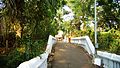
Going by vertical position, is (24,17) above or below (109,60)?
above

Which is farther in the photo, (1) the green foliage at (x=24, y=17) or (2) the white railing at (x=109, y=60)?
(1) the green foliage at (x=24, y=17)

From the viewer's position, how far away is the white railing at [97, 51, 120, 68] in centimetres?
1099

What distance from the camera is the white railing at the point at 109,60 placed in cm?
1099

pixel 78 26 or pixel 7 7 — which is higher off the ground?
pixel 7 7

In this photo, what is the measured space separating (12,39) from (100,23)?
506 inches

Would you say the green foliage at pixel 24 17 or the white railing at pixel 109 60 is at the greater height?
the green foliage at pixel 24 17

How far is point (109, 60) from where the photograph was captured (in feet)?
40.9

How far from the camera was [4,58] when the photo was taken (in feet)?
49.5

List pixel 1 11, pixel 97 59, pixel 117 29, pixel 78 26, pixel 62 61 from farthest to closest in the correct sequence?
pixel 78 26 < pixel 117 29 < pixel 1 11 < pixel 62 61 < pixel 97 59

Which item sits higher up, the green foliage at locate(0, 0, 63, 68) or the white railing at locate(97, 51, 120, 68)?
the green foliage at locate(0, 0, 63, 68)

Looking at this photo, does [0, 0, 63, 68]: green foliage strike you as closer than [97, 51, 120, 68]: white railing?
No

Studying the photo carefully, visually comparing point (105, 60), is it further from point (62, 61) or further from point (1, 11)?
point (1, 11)

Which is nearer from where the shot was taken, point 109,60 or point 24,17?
point 109,60

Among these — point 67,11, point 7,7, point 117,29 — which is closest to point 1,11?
point 7,7
